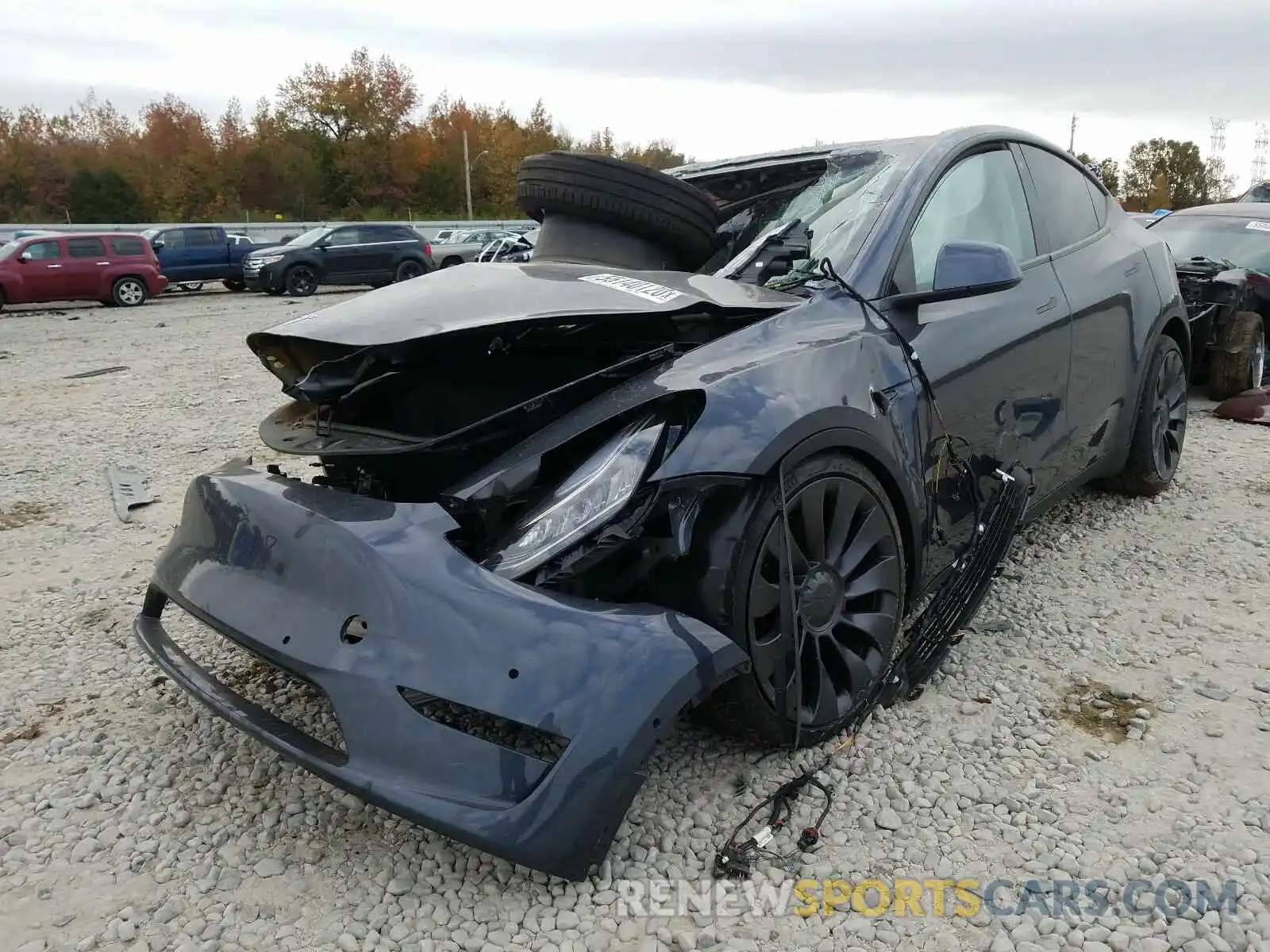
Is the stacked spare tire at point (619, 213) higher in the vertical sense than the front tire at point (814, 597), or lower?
higher

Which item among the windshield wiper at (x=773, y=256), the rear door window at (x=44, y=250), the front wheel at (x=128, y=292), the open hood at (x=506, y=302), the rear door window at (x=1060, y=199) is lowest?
the front wheel at (x=128, y=292)

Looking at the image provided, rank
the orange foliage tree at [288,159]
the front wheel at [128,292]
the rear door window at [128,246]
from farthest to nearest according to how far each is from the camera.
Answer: the orange foliage tree at [288,159] < the front wheel at [128,292] < the rear door window at [128,246]

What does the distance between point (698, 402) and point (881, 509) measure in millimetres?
697

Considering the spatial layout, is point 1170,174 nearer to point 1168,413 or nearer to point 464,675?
point 1168,413

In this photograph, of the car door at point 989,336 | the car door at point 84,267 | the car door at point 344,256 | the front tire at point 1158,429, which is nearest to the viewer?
the car door at point 989,336

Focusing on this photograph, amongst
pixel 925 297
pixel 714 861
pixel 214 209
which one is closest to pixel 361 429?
pixel 714 861

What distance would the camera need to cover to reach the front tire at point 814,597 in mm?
2180

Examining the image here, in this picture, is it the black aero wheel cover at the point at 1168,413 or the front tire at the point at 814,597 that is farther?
the black aero wheel cover at the point at 1168,413

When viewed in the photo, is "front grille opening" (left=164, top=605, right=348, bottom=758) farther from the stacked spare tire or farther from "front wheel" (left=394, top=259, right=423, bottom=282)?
"front wheel" (left=394, top=259, right=423, bottom=282)

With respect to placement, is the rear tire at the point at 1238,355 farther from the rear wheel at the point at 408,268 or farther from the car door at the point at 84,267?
the car door at the point at 84,267

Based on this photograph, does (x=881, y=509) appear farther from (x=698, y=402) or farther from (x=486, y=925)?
(x=486, y=925)

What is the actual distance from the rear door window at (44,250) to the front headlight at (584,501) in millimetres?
19447

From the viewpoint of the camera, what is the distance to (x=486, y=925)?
191cm

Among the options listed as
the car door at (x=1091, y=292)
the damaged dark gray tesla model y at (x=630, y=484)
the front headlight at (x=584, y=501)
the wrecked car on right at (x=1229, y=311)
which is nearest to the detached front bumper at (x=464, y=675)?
the damaged dark gray tesla model y at (x=630, y=484)
